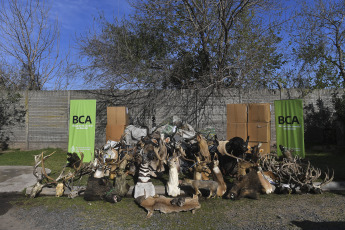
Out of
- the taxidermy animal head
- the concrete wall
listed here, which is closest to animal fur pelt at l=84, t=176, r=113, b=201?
the taxidermy animal head

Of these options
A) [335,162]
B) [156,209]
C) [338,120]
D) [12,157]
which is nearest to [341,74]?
[338,120]

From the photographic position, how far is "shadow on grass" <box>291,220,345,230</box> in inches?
140

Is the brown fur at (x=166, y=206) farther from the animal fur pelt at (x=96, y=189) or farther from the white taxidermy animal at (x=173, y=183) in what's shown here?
the animal fur pelt at (x=96, y=189)

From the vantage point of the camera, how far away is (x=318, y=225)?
11.9 ft

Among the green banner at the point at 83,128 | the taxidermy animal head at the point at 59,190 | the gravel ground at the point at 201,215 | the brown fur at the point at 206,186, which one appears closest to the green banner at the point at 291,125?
the gravel ground at the point at 201,215

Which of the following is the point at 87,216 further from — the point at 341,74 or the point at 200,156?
the point at 341,74

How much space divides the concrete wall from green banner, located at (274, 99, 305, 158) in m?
1.82

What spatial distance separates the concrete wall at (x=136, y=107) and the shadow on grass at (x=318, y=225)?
606cm

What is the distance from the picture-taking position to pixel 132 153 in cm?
623

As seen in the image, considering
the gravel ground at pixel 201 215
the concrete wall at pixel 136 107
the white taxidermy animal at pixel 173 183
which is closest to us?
the gravel ground at pixel 201 215

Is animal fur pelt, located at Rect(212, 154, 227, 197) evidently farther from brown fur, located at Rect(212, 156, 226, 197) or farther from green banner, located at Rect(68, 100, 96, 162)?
green banner, located at Rect(68, 100, 96, 162)

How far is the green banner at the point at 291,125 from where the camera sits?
294 inches

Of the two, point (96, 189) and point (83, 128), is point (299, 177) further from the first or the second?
point (83, 128)

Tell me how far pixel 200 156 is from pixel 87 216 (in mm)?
2755
